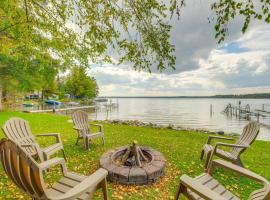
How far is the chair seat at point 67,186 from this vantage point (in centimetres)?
234

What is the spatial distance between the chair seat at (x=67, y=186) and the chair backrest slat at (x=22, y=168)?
334mm

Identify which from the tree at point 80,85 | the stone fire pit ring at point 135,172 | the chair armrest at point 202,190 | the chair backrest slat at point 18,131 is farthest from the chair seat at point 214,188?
the tree at point 80,85

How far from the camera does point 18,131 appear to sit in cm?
437

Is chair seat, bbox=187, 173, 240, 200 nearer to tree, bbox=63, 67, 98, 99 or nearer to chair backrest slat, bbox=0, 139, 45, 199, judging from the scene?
chair backrest slat, bbox=0, 139, 45, 199

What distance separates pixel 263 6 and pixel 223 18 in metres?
0.48

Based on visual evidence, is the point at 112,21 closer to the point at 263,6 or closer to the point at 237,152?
the point at 263,6

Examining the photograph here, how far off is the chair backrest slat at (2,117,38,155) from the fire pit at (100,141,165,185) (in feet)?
5.42

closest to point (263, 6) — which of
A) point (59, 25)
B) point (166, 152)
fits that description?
point (166, 152)

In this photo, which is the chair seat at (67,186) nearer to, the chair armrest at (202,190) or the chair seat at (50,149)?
the chair armrest at (202,190)

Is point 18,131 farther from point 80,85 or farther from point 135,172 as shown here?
point 80,85

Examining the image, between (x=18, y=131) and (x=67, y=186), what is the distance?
261 cm

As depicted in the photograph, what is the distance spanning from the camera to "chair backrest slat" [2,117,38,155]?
4059 millimetres

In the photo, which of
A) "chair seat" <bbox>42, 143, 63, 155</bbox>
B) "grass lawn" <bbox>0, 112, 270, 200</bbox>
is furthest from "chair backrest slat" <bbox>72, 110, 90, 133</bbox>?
"chair seat" <bbox>42, 143, 63, 155</bbox>

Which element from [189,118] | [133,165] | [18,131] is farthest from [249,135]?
[189,118]
